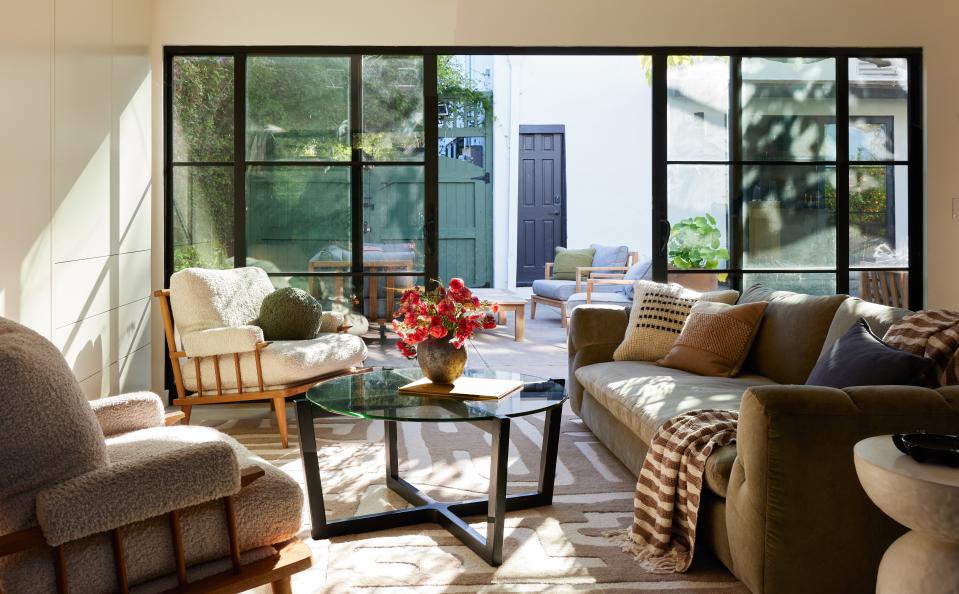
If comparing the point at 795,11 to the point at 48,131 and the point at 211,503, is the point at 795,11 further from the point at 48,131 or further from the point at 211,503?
the point at 211,503

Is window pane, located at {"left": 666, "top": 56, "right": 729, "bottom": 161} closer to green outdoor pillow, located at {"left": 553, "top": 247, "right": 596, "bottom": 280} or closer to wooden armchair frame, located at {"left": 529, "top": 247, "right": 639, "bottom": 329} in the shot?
wooden armchair frame, located at {"left": 529, "top": 247, "right": 639, "bottom": 329}

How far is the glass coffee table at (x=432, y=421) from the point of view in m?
2.93

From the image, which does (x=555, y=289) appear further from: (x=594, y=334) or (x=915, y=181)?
(x=594, y=334)

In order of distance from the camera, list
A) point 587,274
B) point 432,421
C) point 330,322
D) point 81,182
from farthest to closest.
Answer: point 587,274 → point 330,322 → point 81,182 → point 432,421

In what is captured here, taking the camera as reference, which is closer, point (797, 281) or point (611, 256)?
point (797, 281)

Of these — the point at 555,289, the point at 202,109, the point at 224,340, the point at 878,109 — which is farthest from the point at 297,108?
the point at 555,289

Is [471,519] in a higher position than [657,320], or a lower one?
lower

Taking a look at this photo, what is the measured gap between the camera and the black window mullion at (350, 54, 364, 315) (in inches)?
230

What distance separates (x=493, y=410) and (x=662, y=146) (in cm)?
335

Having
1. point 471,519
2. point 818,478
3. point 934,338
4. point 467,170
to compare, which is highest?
point 467,170

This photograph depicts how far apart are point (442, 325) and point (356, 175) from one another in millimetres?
2761

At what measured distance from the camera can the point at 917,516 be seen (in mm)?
1842

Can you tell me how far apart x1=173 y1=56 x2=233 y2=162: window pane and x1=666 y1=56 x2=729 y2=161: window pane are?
282 cm

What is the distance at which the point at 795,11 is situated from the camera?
584 cm
